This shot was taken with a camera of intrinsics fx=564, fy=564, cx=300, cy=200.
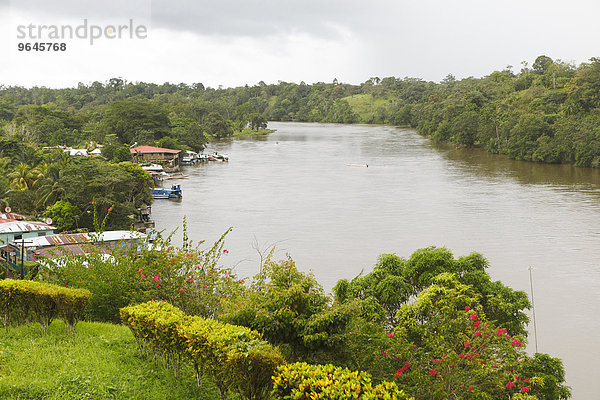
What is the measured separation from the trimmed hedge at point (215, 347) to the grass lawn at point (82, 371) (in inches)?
10.4

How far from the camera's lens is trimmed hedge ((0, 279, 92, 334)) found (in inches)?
248

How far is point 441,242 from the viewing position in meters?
19.7

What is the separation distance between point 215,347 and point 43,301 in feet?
9.10

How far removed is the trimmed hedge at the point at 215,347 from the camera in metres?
4.46

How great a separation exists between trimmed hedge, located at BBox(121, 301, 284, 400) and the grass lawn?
26cm

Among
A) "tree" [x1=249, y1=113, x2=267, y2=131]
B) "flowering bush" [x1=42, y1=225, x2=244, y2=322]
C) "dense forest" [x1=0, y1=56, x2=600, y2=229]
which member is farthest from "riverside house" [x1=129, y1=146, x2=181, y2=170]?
"tree" [x1=249, y1=113, x2=267, y2=131]

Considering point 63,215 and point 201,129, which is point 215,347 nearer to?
point 63,215

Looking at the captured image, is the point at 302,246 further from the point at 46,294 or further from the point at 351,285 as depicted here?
the point at 46,294

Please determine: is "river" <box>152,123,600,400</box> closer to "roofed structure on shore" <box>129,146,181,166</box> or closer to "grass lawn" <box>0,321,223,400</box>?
"roofed structure on shore" <box>129,146,181,166</box>

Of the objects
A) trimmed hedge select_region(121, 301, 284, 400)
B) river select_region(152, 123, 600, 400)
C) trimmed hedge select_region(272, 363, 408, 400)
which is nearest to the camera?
trimmed hedge select_region(272, 363, 408, 400)

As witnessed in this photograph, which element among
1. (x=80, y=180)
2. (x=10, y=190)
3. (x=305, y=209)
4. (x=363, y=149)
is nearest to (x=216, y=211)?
(x=305, y=209)

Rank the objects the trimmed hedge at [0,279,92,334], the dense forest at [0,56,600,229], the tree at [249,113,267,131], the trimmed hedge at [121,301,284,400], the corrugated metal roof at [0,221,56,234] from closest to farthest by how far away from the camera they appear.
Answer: the trimmed hedge at [121,301,284,400] → the trimmed hedge at [0,279,92,334] → the corrugated metal roof at [0,221,56,234] → the dense forest at [0,56,600,229] → the tree at [249,113,267,131]

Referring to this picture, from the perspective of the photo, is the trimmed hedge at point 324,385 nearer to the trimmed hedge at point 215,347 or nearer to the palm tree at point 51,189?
the trimmed hedge at point 215,347

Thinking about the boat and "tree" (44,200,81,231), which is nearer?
"tree" (44,200,81,231)
